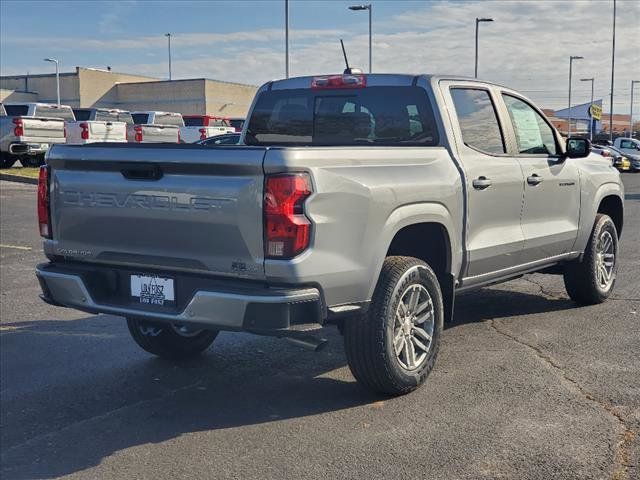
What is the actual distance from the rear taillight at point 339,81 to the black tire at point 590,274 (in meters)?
2.70

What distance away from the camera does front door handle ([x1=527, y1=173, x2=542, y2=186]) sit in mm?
5844

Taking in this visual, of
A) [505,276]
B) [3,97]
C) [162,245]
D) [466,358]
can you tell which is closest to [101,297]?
[162,245]

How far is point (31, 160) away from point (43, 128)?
2393 mm

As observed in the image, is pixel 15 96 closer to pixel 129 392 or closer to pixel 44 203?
pixel 44 203

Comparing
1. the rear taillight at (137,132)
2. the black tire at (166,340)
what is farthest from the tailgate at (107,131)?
the black tire at (166,340)

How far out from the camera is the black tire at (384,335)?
14.3ft

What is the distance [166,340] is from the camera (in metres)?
5.53

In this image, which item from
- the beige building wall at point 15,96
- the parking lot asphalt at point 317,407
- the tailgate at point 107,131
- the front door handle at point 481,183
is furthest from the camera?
the beige building wall at point 15,96

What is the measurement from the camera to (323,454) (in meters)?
3.88

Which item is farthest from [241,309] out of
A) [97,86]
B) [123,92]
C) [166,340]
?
[123,92]

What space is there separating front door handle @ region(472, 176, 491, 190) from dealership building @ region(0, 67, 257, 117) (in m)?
56.7

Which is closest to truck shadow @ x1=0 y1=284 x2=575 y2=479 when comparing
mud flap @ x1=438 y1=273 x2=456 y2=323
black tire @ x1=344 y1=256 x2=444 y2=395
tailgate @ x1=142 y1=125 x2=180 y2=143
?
black tire @ x1=344 y1=256 x2=444 y2=395

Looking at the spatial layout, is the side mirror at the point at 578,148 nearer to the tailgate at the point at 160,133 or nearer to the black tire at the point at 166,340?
the black tire at the point at 166,340

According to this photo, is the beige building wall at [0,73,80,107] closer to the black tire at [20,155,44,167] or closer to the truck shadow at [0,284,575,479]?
the black tire at [20,155,44,167]
